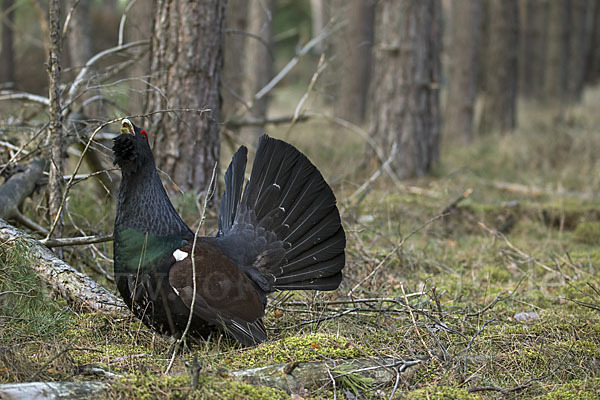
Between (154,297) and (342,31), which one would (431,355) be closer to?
(154,297)

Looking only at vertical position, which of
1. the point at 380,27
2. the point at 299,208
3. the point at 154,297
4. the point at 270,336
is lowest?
the point at 270,336

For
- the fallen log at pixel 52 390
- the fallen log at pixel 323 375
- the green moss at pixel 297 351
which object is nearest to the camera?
the fallen log at pixel 52 390

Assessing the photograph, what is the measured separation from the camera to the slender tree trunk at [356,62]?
15.4m

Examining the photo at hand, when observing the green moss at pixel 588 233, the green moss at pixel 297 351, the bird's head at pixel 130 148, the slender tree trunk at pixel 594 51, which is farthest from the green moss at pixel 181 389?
the slender tree trunk at pixel 594 51

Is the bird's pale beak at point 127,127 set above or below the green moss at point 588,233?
above

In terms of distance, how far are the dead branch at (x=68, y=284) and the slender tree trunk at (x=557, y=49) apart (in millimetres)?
17951

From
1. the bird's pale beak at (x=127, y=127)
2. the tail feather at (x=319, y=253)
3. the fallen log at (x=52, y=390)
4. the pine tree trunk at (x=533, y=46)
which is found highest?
the pine tree trunk at (x=533, y=46)

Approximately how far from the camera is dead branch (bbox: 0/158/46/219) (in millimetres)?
4105

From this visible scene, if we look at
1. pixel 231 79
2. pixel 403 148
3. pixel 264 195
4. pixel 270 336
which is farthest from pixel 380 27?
pixel 270 336

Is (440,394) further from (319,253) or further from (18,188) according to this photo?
(18,188)

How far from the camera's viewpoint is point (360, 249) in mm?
4973

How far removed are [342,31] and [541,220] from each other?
1041 cm

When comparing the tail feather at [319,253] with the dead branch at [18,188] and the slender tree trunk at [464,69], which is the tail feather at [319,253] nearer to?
the dead branch at [18,188]

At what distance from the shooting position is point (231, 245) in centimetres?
367
